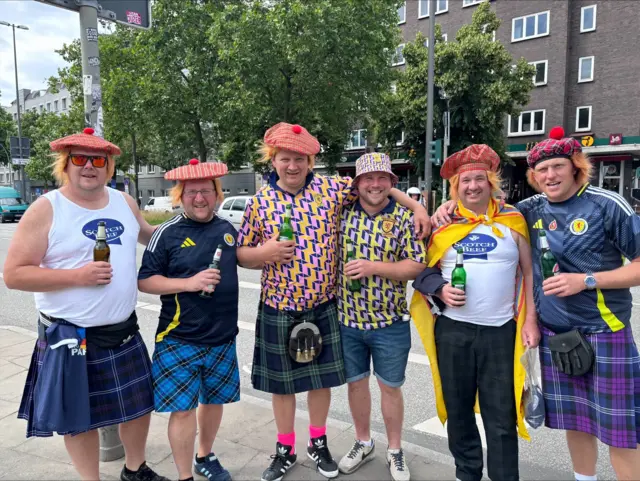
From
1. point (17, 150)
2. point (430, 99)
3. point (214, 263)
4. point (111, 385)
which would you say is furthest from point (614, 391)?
point (17, 150)

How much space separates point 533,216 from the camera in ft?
8.92

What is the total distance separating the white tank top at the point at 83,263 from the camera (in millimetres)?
2484

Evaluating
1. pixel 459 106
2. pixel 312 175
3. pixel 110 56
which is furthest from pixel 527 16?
pixel 312 175

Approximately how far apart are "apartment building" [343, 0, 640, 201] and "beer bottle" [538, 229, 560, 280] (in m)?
23.9

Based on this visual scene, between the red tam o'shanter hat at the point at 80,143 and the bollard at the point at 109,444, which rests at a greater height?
the red tam o'shanter hat at the point at 80,143

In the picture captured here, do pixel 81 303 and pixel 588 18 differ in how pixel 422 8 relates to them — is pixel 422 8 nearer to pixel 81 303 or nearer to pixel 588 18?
pixel 588 18

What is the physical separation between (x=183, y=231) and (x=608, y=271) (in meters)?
2.29

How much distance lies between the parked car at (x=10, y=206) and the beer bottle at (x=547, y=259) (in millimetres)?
35366

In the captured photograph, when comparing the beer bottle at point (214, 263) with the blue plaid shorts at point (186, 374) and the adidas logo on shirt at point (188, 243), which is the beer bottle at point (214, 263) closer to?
the adidas logo on shirt at point (188, 243)

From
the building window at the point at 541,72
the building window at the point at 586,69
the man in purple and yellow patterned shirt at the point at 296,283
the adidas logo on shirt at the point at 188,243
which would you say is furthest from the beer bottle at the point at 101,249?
the building window at the point at 586,69

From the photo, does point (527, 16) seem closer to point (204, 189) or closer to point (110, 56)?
point (110, 56)

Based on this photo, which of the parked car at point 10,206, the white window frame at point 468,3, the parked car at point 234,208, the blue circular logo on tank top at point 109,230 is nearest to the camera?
the blue circular logo on tank top at point 109,230

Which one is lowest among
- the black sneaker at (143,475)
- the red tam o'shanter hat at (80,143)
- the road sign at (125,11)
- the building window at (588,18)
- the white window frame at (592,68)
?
the black sneaker at (143,475)

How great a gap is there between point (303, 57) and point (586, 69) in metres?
16.8
